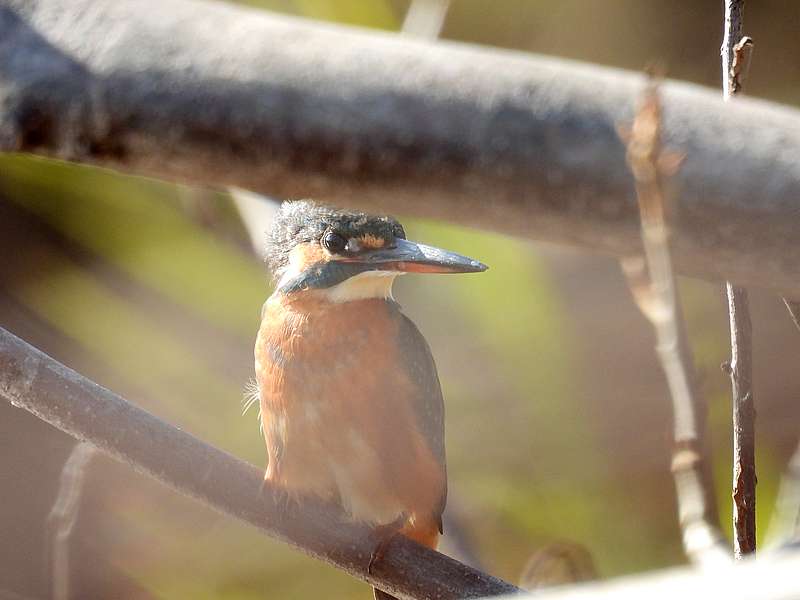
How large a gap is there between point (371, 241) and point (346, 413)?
0.34 m

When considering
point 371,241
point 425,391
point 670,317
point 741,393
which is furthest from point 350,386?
point 670,317

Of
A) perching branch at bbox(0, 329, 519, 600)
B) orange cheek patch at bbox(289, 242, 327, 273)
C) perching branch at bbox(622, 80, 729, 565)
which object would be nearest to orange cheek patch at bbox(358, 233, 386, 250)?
orange cheek patch at bbox(289, 242, 327, 273)

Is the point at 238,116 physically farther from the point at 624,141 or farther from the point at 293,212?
the point at 293,212

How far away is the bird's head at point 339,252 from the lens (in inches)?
79.4

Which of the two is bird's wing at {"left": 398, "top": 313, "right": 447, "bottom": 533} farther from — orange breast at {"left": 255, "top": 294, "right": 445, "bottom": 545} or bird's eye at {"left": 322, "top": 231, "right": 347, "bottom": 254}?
bird's eye at {"left": 322, "top": 231, "right": 347, "bottom": 254}

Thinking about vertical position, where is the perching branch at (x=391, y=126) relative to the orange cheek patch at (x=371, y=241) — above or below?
below

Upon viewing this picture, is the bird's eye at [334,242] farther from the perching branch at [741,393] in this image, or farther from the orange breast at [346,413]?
the perching branch at [741,393]

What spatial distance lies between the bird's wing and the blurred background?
571 millimetres

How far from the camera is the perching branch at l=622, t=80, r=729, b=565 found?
1.78 ft

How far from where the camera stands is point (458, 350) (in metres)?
2.86

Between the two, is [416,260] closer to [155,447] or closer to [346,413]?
[346,413]

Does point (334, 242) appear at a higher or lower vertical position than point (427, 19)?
lower

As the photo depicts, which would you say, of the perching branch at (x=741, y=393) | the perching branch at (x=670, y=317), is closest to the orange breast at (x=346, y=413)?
the perching branch at (x=741, y=393)

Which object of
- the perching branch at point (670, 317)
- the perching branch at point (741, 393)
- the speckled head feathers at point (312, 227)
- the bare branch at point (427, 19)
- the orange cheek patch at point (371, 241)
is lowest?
the perching branch at point (670, 317)
